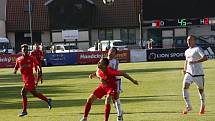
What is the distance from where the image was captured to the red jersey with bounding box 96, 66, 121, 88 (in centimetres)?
1352

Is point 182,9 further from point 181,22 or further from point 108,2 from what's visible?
point 108,2

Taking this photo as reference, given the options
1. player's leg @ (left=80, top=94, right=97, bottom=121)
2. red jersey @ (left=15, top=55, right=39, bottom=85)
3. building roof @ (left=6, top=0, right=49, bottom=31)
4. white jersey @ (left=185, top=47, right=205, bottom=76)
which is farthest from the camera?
building roof @ (left=6, top=0, right=49, bottom=31)

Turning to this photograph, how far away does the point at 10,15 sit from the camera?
75.6 metres

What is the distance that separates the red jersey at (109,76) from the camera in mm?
13523

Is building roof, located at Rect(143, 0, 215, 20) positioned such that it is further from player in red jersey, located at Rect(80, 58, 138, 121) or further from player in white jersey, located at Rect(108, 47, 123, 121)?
player in red jersey, located at Rect(80, 58, 138, 121)

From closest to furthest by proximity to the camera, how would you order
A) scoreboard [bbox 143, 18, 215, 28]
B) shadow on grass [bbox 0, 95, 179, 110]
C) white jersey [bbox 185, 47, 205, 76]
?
1. white jersey [bbox 185, 47, 205, 76]
2. shadow on grass [bbox 0, 95, 179, 110]
3. scoreboard [bbox 143, 18, 215, 28]

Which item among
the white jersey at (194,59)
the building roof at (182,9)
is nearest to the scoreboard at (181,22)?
the building roof at (182,9)

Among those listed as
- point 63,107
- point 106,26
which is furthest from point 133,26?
point 63,107

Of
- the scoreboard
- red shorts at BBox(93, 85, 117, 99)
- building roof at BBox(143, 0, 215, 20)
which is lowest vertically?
red shorts at BBox(93, 85, 117, 99)

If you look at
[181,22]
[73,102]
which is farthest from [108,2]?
[73,102]

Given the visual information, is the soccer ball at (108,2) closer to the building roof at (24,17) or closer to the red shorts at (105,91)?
the building roof at (24,17)

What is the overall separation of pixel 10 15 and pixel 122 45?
61.6 ft

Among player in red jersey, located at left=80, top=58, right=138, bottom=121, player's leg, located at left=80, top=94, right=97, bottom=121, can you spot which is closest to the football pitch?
player's leg, located at left=80, top=94, right=97, bottom=121

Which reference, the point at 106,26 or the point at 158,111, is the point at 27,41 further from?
the point at 158,111
